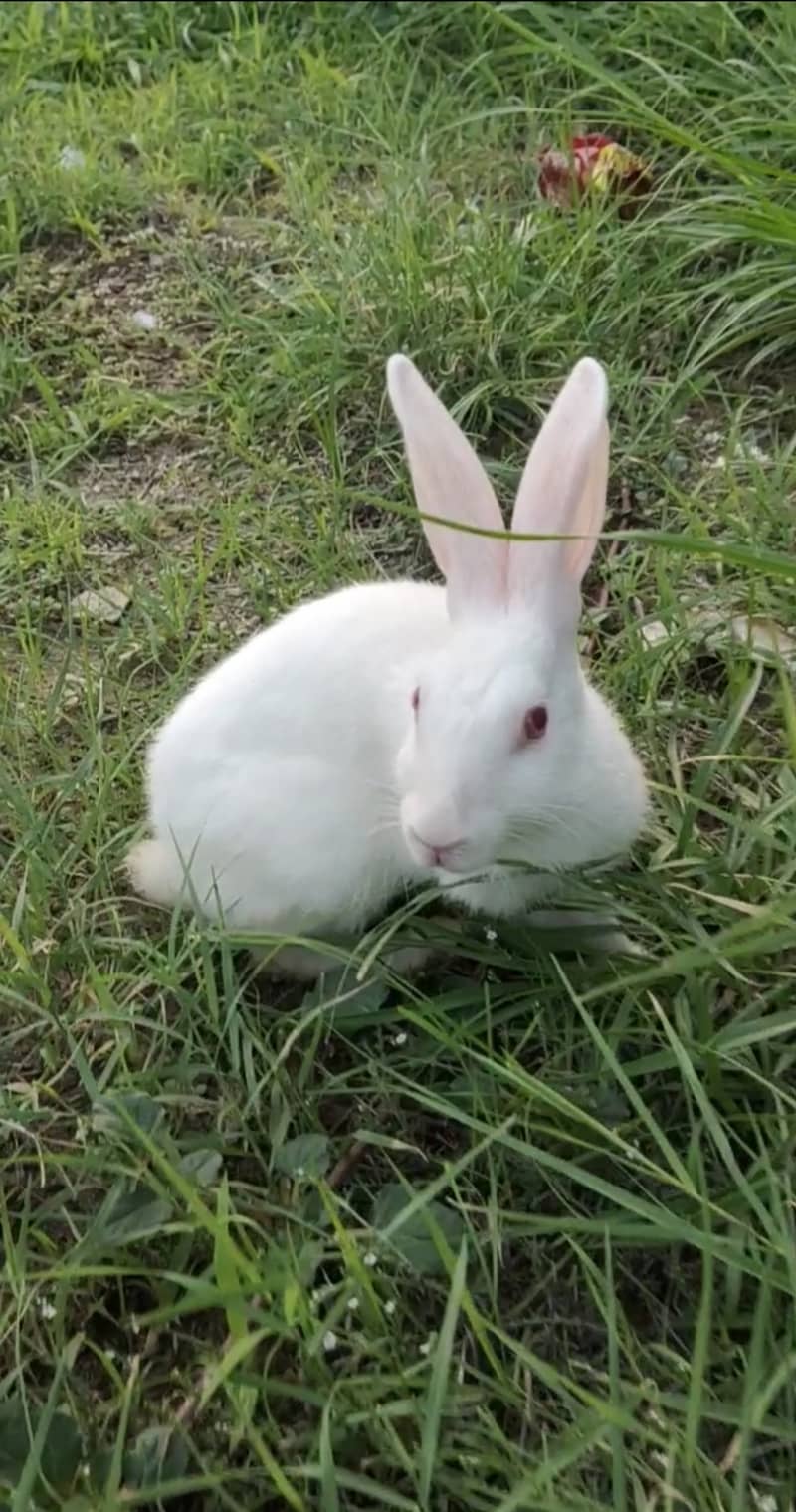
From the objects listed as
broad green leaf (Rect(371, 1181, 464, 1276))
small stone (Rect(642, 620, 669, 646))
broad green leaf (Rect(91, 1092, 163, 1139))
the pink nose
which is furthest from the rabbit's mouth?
small stone (Rect(642, 620, 669, 646))

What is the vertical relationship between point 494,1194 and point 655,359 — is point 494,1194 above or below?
below

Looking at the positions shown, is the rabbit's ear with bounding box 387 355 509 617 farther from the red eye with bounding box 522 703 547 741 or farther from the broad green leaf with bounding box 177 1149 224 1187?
the broad green leaf with bounding box 177 1149 224 1187

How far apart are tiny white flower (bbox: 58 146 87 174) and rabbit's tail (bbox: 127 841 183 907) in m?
2.38

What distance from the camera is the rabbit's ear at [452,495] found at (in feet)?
6.98

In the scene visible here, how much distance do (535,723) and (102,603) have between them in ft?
4.63

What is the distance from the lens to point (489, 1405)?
1.93m

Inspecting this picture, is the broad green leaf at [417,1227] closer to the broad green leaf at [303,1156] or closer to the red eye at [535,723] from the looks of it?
the broad green leaf at [303,1156]

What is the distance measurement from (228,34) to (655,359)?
74.9 inches

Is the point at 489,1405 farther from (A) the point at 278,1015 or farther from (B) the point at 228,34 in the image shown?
(B) the point at 228,34

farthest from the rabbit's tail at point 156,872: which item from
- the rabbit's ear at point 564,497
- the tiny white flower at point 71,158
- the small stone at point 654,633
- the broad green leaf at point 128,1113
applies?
the tiny white flower at point 71,158

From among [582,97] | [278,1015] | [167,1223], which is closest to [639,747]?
[278,1015]

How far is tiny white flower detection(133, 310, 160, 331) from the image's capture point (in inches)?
149

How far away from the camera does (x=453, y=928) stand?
2.40 meters

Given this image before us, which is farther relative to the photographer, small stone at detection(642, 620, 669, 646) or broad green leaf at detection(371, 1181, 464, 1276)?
small stone at detection(642, 620, 669, 646)
